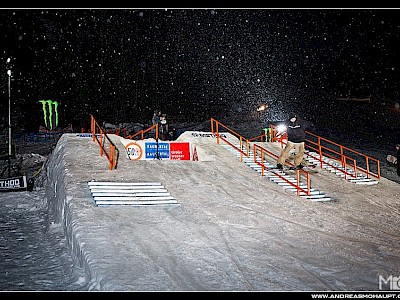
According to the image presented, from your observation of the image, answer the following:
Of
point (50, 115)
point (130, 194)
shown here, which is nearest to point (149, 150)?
point (130, 194)

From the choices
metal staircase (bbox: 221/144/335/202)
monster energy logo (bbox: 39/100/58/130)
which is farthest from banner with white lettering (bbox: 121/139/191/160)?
monster energy logo (bbox: 39/100/58/130)

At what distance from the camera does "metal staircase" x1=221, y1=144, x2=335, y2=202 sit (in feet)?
43.0

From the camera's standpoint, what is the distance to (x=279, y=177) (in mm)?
14812

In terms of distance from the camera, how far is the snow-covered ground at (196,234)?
671 centimetres

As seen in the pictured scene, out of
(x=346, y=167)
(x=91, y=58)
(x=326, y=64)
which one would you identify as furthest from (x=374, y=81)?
(x=346, y=167)

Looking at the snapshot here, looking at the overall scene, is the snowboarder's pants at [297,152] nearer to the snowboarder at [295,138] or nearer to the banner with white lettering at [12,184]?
the snowboarder at [295,138]

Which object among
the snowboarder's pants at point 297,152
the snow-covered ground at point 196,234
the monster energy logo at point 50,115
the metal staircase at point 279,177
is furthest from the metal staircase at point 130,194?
the monster energy logo at point 50,115

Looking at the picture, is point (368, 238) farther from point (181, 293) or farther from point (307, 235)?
point (181, 293)

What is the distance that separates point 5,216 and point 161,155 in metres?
6.22

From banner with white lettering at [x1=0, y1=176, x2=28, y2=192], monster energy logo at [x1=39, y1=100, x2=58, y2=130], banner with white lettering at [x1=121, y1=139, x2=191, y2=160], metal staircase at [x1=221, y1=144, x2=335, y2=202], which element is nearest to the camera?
metal staircase at [x1=221, y1=144, x2=335, y2=202]

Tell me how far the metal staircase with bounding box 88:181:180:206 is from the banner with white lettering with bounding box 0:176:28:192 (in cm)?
523

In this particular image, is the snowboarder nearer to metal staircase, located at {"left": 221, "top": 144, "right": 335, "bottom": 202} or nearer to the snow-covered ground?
metal staircase, located at {"left": 221, "top": 144, "right": 335, "bottom": 202}

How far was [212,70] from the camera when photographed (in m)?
61.2

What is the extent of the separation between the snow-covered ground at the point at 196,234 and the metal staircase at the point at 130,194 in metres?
0.28
